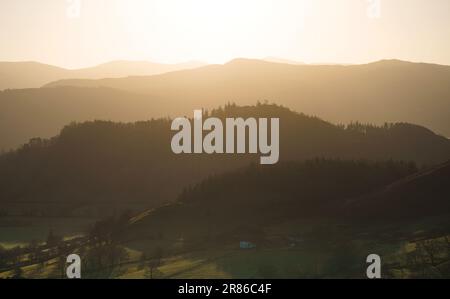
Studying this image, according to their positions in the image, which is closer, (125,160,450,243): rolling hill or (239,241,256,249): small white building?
(239,241,256,249): small white building

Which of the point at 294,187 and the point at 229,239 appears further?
the point at 294,187

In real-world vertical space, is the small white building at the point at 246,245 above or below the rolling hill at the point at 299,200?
below

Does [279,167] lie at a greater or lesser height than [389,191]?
greater

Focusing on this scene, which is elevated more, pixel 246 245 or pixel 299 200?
pixel 299 200

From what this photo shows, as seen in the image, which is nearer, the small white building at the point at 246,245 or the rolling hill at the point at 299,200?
the small white building at the point at 246,245

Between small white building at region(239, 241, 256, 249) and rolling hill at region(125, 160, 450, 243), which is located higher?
rolling hill at region(125, 160, 450, 243)

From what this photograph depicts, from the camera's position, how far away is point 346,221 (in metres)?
123

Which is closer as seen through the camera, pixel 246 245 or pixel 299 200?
pixel 246 245
